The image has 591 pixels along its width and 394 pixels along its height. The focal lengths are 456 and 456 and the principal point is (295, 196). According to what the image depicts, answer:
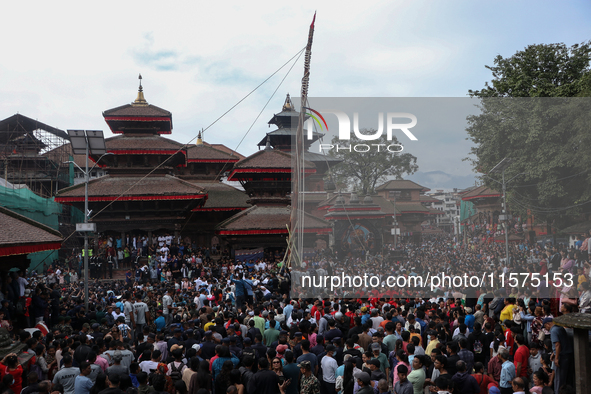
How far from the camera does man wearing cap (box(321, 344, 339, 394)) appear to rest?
7.42 metres

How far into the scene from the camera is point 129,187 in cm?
2802

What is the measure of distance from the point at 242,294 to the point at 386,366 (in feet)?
25.6

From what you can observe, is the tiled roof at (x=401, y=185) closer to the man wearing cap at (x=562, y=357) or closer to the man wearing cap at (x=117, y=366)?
the man wearing cap at (x=562, y=357)

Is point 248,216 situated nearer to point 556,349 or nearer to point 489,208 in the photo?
point 489,208

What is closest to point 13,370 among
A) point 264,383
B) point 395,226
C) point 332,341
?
point 264,383

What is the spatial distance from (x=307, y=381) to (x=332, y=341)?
1.58 m

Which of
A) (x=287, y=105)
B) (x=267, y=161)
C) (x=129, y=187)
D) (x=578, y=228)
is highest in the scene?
(x=287, y=105)

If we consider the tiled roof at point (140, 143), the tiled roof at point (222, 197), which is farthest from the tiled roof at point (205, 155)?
the tiled roof at point (140, 143)

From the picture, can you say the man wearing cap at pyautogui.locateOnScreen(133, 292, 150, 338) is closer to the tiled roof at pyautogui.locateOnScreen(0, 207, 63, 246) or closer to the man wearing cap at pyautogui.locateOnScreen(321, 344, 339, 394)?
the tiled roof at pyautogui.locateOnScreen(0, 207, 63, 246)

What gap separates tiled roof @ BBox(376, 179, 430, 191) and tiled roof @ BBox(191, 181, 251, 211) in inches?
797

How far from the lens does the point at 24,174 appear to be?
137 ft

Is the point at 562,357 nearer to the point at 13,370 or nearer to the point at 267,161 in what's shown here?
the point at 13,370

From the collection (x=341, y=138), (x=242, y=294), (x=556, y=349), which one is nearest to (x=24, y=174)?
(x=242, y=294)

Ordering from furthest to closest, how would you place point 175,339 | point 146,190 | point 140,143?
point 140,143 → point 146,190 → point 175,339
